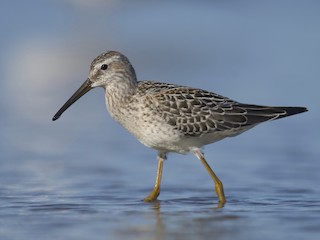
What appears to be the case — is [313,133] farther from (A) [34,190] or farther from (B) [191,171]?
(A) [34,190]

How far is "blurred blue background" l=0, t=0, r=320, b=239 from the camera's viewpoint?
13039 mm

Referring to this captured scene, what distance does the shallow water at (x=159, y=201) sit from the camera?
977cm

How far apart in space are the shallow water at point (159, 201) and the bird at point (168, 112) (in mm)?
632

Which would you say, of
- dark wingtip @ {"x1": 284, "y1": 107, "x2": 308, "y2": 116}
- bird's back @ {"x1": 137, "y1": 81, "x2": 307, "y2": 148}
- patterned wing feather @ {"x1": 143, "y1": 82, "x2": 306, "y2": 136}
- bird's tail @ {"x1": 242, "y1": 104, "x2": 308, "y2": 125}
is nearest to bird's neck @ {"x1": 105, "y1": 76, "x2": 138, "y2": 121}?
bird's back @ {"x1": 137, "y1": 81, "x2": 307, "y2": 148}

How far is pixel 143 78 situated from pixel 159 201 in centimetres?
851

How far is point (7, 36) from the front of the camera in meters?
22.2

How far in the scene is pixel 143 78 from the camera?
20.1 m

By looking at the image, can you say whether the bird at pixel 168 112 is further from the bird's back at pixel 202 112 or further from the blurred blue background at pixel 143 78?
the blurred blue background at pixel 143 78

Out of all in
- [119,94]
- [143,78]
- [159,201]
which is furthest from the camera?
[143,78]

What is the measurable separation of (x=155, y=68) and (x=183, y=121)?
9.23 meters

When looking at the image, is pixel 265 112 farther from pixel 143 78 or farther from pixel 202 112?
pixel 143 78

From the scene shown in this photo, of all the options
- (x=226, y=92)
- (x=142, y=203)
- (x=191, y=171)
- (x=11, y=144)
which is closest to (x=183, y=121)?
(x=142, y=203)

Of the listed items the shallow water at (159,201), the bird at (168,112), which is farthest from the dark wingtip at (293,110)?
the shallow water at (159,201)

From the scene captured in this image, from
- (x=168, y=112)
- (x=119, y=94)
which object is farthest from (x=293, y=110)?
(x=119, y=94)
